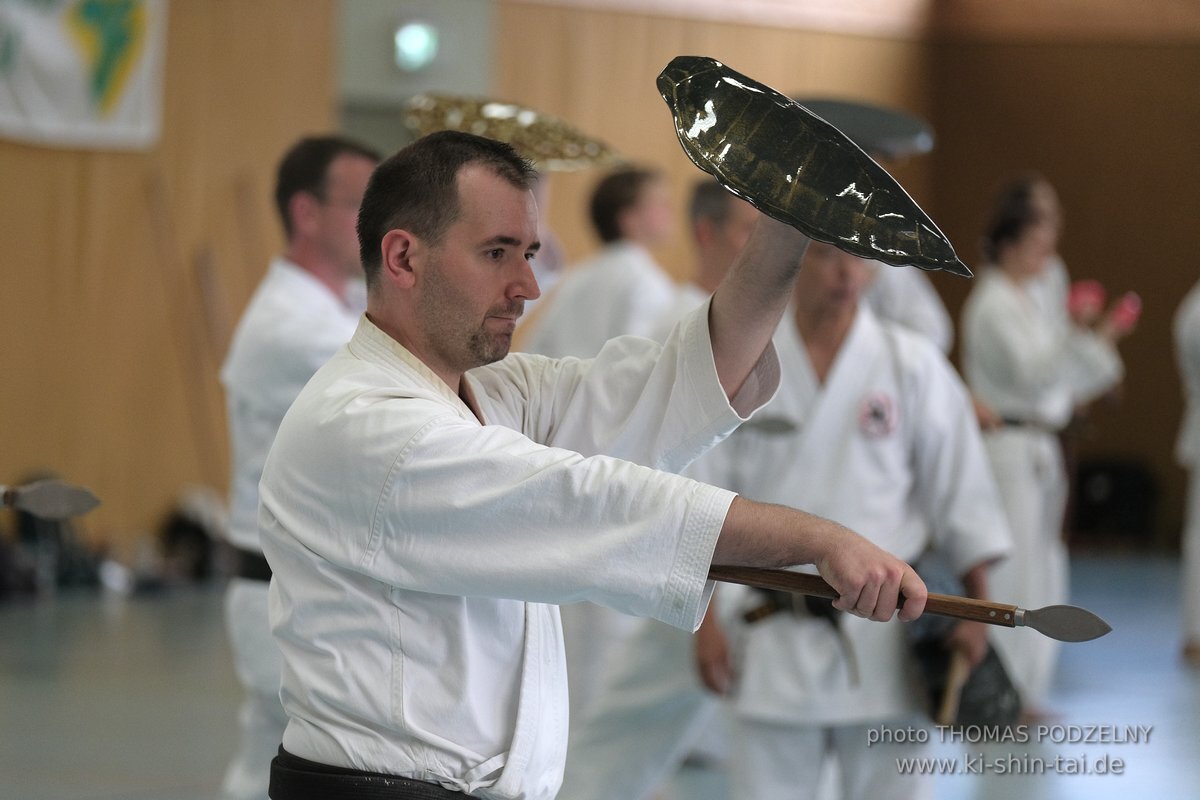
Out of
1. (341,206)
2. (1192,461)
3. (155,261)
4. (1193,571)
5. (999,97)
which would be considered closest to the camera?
(341,206)

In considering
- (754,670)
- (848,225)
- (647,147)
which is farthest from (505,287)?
(647,147)

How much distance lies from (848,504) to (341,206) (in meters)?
1.34

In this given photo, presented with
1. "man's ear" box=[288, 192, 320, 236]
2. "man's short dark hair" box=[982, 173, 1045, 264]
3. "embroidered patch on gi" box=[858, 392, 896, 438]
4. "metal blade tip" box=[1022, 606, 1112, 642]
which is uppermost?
"man's short dark hair" box=[982, 173, 1045, 264]

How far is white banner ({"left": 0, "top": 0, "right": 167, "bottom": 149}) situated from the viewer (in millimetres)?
8344

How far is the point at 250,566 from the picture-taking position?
3.30 meters

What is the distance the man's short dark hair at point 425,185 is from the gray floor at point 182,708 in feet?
9.79

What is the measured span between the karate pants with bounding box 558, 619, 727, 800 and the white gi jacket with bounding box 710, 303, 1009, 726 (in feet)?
2.16

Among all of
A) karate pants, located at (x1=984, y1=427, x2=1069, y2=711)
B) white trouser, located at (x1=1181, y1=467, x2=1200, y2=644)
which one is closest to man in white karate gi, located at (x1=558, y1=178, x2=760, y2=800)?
karate pants, located at (x1=984, y1=427, x2=1069, y2=711)

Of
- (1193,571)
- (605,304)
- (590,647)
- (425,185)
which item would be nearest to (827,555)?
(425,185)

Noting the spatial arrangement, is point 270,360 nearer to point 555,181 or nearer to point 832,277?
point 832,277

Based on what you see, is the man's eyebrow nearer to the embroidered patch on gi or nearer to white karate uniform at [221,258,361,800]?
white karate uniform at [221,258,361,800]

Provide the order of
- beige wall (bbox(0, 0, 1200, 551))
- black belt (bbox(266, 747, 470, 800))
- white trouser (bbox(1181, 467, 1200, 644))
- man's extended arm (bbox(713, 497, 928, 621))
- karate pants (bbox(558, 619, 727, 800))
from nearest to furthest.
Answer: man's extended arm (bbox(713, 497, 928, 621)) < black belt (bbox(266, 747, 470, 800)) < karate pants (bbox(558, 619, 727, 800)) < white trouser (bbox(1181, 467, 1200, 644)) < beige wall (bbox(0, 0, 1200, 551))

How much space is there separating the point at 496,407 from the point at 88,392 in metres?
7.11

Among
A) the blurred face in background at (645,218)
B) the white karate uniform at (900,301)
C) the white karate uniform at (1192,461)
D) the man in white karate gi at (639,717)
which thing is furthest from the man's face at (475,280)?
the white karate uniform at (1192,461)
